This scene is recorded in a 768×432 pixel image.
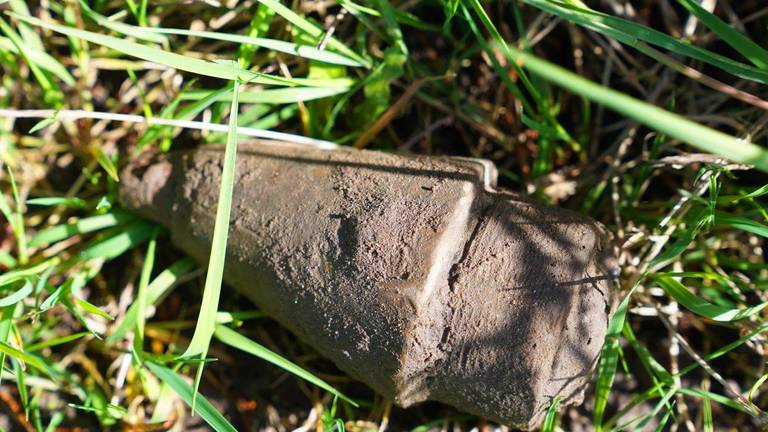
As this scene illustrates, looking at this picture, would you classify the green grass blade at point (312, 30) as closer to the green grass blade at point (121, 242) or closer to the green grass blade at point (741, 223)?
the green grass blade at point (121, 242)

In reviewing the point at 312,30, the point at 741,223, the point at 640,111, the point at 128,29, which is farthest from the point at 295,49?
the point at 741,223

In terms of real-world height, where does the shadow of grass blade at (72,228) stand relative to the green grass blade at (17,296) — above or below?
above

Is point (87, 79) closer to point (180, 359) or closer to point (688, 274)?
point (180, 359)

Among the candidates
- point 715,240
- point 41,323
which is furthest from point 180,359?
point 715,240

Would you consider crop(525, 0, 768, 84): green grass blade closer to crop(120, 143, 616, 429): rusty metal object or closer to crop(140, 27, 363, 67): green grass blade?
crop(120, 143, 616, 429): rusty metal object

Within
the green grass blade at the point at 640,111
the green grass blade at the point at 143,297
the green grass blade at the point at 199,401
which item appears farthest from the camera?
the green grass blade at the point at 143,297

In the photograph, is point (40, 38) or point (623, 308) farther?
point (40, 38)

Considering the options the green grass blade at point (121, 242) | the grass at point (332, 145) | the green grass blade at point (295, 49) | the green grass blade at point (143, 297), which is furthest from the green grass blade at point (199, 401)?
the green grass blade at point (295, 49)

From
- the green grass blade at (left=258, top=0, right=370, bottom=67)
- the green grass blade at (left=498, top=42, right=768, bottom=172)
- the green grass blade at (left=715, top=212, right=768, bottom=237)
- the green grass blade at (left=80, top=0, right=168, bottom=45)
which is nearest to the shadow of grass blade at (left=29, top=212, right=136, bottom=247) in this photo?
the green grass blade at (left=80, top=0, right=168, bottom=45)

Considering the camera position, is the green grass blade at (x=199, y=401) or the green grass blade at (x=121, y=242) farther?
the green grass blade at (x=121, y=242)
